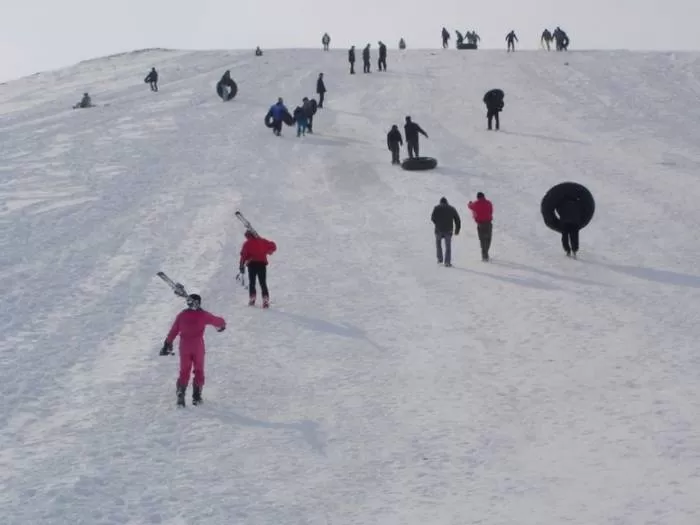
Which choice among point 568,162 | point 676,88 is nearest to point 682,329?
point 568,162

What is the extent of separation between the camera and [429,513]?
6.97 m

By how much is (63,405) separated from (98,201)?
36.6 ft

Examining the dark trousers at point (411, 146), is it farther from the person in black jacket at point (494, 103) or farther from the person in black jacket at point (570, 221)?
the person in black jacket at point (570, 221)

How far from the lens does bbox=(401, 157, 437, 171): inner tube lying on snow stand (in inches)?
885

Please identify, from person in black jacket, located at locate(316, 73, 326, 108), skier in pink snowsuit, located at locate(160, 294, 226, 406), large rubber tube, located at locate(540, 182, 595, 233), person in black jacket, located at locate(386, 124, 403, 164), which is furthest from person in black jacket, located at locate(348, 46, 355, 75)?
skier in pink snowsuit, located at locate(160, 294, 226, 406)

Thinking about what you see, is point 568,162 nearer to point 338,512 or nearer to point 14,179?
point 14,179

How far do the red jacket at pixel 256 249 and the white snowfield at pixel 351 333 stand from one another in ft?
2.57

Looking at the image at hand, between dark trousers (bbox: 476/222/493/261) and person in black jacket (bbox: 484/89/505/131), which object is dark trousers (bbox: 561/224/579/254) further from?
person in black jacket (bbox: 484/89/505/131)

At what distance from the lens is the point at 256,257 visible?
12.9 m

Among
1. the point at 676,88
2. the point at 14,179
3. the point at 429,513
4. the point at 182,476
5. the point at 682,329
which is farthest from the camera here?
the point at 676,88

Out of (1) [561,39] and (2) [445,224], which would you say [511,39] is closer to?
(1) [561,39]

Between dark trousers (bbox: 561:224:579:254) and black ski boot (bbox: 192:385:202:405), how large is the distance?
819 cm

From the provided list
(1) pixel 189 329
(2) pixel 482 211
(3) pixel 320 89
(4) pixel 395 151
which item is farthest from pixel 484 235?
(3) pixel 320 89

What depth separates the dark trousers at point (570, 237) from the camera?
15227 mm
